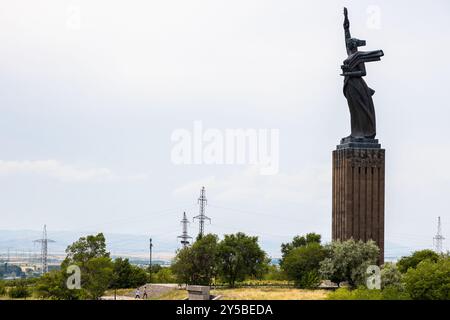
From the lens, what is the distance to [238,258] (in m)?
75.8

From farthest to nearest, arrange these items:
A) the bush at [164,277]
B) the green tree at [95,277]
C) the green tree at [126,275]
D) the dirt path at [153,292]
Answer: the bush at [164,277] < the green tree at [126,275] < the dirt path at [153,292] < the green tree at [95,277]

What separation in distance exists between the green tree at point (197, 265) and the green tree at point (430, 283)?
20741 millimetres

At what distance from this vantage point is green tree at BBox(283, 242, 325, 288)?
70438 millimetres

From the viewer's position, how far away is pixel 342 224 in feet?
246

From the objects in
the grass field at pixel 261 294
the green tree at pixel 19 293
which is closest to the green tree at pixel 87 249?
the green tree at pixel 19 293

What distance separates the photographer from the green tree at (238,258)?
75875mm

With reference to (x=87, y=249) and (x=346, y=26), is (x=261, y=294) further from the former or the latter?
(x=346, y=26)

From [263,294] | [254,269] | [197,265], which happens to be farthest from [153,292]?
[263,294]

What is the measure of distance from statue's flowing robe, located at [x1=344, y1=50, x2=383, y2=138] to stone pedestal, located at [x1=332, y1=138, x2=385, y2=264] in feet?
3.60

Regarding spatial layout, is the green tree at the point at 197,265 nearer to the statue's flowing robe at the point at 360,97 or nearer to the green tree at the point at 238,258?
the green tree at the point at 238,258

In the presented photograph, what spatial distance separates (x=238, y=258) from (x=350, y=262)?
1262 cm
